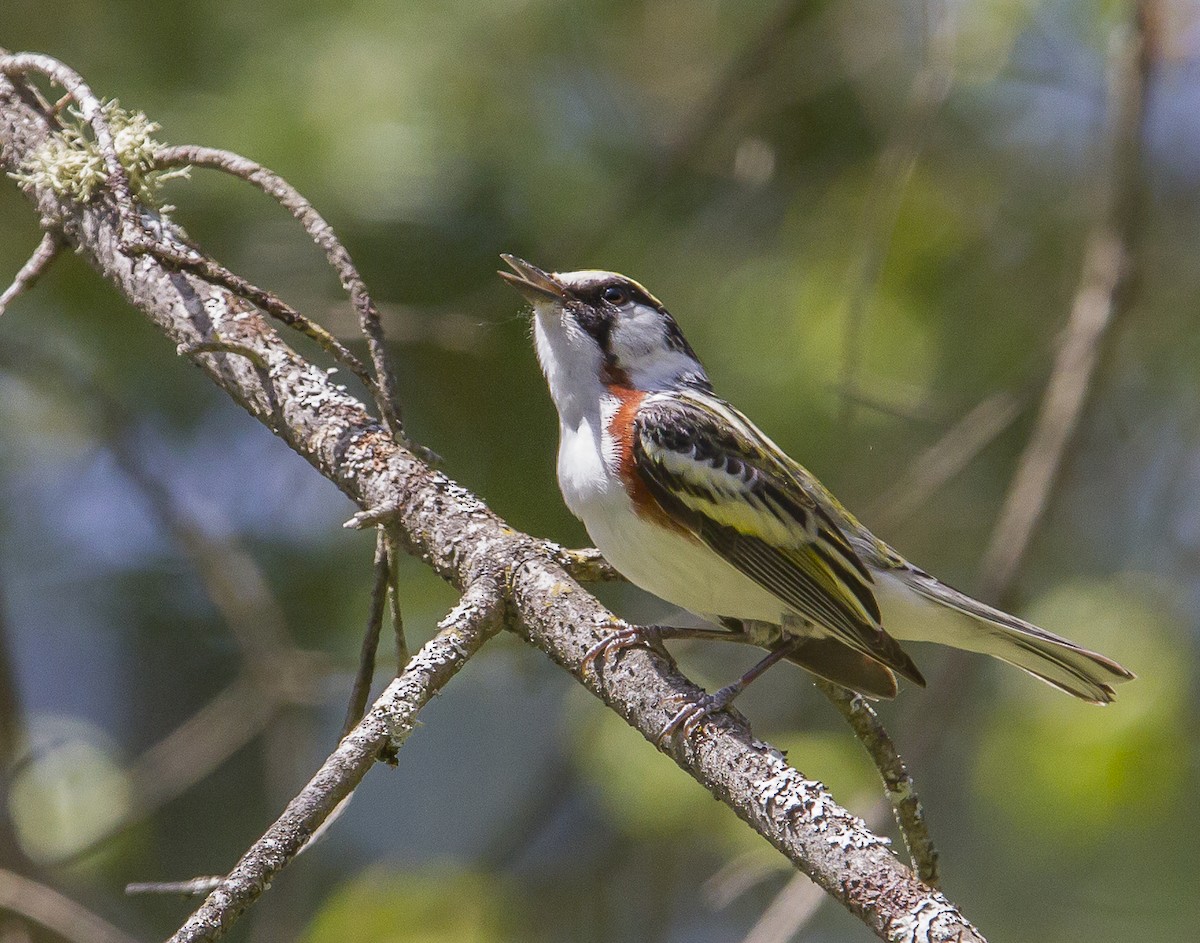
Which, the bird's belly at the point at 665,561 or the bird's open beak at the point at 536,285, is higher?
the bird's open beak at the point at 536,285

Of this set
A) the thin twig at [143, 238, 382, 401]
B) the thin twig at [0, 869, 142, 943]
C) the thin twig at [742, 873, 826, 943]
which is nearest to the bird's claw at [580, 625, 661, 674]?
the thin twig at [143, 238, 382, 401]

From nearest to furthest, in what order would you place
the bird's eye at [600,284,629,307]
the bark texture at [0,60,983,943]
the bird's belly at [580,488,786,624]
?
the bark texture at [0,60,983,943]
the bird's belly at [580,488,786,624]
the bird's eye at [600,284,629,307]

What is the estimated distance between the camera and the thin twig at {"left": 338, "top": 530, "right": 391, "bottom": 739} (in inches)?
95.3

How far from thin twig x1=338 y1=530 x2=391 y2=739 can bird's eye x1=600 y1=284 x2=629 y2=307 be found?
4.25ft

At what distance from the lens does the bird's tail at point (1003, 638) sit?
3.08 meters

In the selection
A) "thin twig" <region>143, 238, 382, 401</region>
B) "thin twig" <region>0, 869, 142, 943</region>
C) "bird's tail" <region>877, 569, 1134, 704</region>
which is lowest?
"thin twig" <region>0, 869, 142, 943</region>

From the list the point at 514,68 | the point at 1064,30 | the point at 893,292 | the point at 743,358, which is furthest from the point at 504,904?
the point at 1064,30

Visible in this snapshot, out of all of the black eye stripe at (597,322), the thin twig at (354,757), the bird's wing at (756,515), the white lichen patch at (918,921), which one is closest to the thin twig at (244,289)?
the thin twig at (354,757)

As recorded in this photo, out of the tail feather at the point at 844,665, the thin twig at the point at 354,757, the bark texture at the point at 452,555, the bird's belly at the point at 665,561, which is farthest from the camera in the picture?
the tail feather at the point at 844,665

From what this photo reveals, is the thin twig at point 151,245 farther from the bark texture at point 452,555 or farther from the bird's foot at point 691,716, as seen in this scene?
the bird's foot at point 691,716

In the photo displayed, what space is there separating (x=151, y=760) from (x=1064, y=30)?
4.34 meters

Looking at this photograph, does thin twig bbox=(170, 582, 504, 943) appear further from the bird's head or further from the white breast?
the bird's head

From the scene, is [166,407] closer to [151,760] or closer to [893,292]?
[151,760]

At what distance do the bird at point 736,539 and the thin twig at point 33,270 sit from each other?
3.60ft
